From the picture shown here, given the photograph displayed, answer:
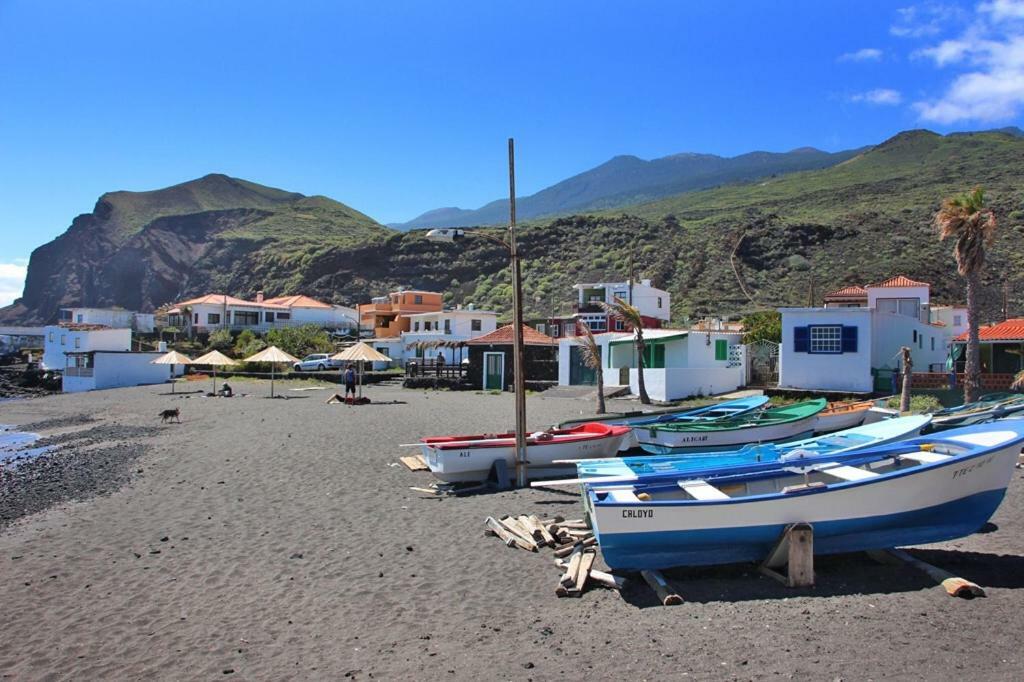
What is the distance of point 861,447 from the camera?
10.2m

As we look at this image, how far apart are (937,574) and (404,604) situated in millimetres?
5277

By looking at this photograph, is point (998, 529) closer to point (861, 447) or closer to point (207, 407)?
point (861, 447)

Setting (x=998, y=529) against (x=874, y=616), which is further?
(x=998, y=529)

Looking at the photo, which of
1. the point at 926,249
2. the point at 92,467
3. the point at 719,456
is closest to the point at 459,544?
the point at 719,456

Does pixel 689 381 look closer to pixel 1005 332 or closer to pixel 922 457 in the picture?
pixel 1005 332

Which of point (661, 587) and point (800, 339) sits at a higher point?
point (800, 339)

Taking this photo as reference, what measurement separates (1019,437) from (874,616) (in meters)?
3.11

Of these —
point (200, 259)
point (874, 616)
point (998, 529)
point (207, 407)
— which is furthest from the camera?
point (200, 259)

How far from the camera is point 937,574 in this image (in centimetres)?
693

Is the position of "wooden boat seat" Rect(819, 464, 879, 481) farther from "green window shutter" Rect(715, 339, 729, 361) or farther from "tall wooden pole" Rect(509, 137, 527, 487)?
"green window shutter" Rect(715, 339, 729, 361)

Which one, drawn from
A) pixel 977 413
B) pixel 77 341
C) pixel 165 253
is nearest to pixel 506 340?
pixel 977 413

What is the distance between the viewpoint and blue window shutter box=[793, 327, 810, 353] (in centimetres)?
2430

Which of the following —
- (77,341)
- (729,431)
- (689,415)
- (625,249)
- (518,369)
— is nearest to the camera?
(518,369)

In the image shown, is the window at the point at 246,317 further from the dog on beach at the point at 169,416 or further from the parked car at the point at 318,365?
the dog on beach at the point at 169,416
